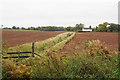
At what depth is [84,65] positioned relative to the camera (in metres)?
4.85

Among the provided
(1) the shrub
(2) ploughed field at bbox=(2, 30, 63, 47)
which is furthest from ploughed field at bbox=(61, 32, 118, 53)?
(2) ploughed field at bbox=(2, 30, 63, 47)

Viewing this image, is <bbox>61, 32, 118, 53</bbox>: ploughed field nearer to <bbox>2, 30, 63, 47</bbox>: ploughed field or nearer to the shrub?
the shrub

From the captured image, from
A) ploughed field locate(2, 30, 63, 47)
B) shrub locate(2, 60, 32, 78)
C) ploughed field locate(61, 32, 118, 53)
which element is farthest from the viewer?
ploughed field locate(2, 30, 63, 47)

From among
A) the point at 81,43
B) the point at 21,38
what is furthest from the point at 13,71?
the point at 21,38

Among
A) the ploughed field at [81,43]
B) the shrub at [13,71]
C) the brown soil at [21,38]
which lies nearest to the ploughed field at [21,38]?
the brown soil at [21,38]

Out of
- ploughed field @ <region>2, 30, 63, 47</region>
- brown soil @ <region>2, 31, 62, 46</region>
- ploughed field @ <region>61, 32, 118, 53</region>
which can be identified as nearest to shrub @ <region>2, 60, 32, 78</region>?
ploughed field @ <region>61, 32, 118, 53</region>

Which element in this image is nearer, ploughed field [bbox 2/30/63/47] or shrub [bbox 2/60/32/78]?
shrub [bbox 2/60/32/78]

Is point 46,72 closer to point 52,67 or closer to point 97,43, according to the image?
point 52,67

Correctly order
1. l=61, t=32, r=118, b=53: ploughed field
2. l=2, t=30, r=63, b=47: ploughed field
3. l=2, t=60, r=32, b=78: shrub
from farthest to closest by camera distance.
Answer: l=2, t=30, r=63, b=47: ploughed field → l=61, t=32, r=118, b=53: ploughed field → l=2, t=60, r=32, b=78: shrub

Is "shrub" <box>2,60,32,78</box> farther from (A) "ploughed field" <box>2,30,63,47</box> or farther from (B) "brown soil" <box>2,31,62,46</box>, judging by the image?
(B) "brown soil" <box>2,31,62,46</box>

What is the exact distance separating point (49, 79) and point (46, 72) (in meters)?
0.29

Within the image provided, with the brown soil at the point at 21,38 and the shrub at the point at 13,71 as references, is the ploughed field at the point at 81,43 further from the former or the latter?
the brown soil at the point at 21,38

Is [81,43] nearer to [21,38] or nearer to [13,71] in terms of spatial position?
[13,71]

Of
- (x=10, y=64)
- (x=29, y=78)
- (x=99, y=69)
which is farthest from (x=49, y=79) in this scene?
(x=99, y=69)
